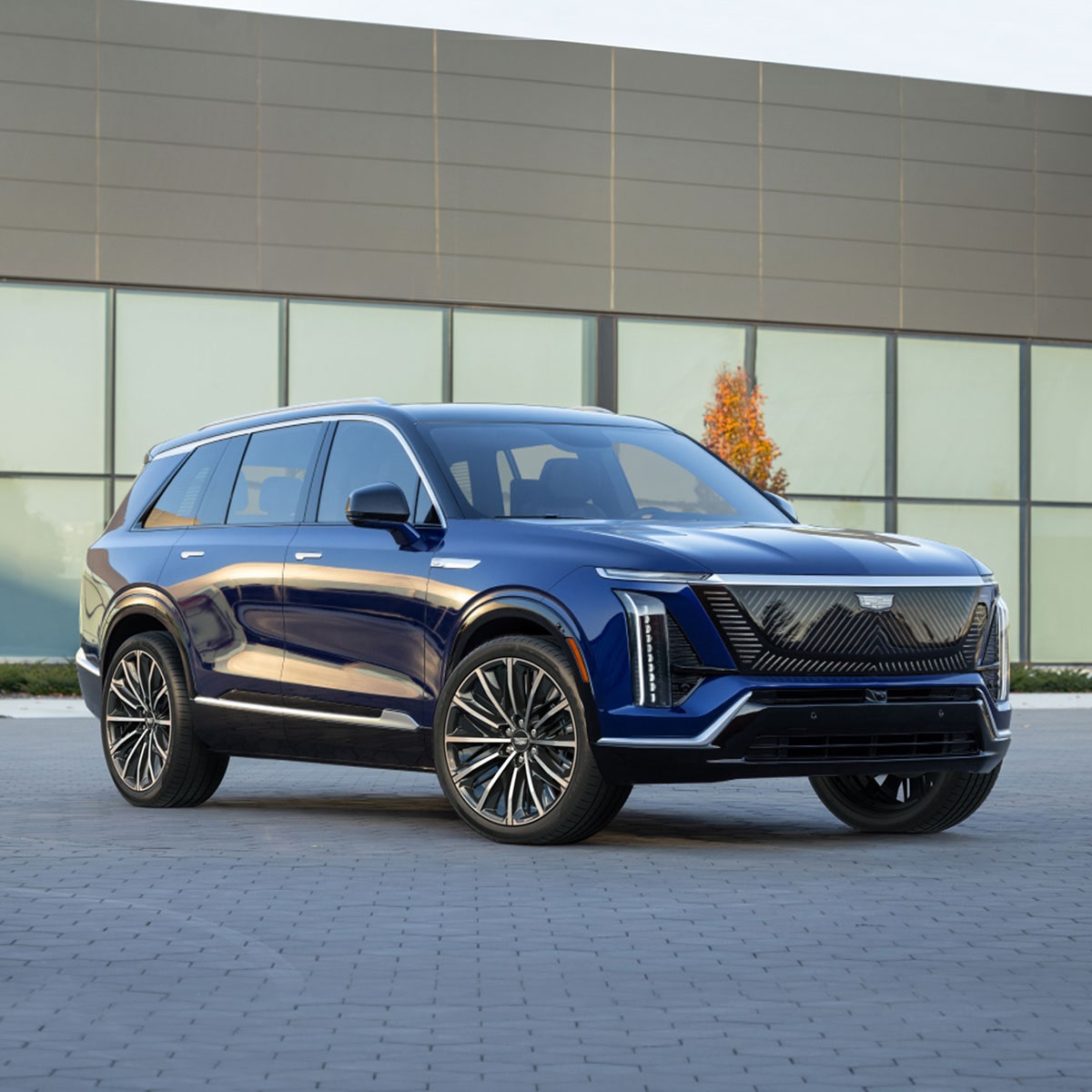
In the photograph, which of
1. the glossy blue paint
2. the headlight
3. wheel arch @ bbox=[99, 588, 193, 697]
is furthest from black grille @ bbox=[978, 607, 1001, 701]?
wheel arch @ bbox=[99, 588, 193, 697]

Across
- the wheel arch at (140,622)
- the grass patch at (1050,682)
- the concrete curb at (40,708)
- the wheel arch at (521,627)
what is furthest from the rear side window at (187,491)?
the grass patch at (1050,682)

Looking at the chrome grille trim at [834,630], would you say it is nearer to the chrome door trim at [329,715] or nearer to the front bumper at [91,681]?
the chrome door trim at [329,715]

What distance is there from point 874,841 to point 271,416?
3.91 meters

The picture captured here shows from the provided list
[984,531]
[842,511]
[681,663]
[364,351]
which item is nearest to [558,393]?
[364,351]

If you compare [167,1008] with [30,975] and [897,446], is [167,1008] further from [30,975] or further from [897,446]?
[897,446]

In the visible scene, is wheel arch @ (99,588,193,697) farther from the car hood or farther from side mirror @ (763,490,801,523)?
side mirror @ (763,490,801,523)

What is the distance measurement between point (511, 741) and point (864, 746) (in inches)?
59.4

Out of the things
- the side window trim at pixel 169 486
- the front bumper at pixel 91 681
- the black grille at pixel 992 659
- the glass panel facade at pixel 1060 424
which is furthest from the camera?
the glass panel facade at pixel 1060 424

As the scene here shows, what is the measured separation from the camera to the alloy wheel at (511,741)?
9.22m

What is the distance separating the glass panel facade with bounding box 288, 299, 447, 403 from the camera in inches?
1179

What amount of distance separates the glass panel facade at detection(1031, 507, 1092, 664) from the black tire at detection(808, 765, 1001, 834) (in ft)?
77.7

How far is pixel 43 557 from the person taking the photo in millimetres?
29141

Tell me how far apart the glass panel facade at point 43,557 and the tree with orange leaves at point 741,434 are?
8.34 metres

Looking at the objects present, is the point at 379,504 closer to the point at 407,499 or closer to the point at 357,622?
the point at 407,499
